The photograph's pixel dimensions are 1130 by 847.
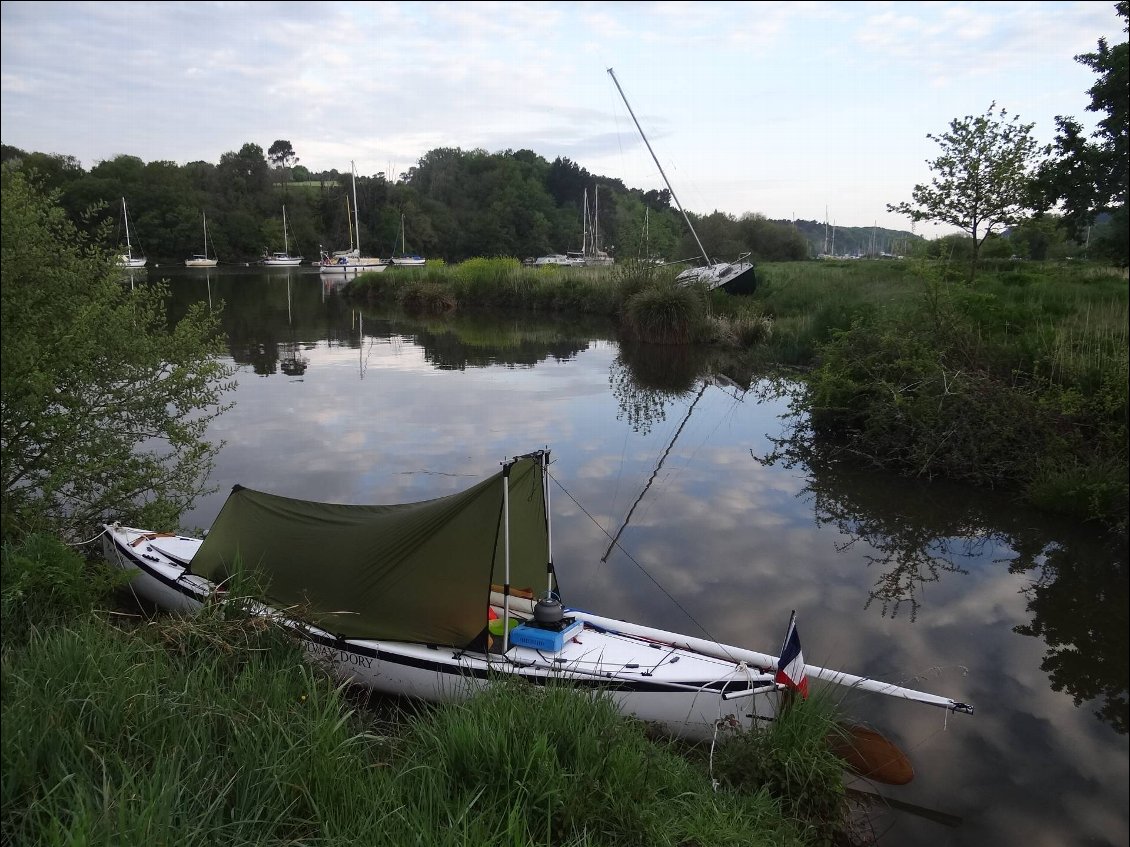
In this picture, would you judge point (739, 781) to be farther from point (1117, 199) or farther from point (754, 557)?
point (754, 557)

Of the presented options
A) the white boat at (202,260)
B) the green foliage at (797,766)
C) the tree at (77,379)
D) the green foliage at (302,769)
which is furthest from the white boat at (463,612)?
the white boat at (202,260)

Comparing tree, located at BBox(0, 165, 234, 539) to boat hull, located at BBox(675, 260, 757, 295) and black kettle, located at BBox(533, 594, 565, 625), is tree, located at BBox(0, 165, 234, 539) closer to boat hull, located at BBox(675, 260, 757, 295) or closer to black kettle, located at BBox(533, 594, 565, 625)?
black kettle, located at BBox(533, 594, 565, 625)

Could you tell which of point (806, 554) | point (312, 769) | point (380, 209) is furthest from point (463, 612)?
point (380, 209)

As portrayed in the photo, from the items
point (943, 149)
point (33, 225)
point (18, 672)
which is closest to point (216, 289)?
point (943, 149)

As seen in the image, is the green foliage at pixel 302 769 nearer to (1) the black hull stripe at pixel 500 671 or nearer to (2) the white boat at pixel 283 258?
(1) the black hull stripe at pixel 500 671

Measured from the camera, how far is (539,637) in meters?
6.73

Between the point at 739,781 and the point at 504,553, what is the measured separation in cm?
289

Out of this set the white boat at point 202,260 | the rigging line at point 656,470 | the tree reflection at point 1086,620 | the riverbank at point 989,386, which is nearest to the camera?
the tree reflection at point 1086,620

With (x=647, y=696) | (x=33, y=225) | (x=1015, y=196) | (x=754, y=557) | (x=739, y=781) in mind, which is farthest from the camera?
(x=1015, y=196)

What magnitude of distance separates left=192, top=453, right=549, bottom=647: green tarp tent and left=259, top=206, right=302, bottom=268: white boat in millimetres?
99601

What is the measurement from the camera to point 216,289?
5847cm

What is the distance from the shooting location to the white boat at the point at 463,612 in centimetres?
623

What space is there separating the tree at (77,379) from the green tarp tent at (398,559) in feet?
5.74

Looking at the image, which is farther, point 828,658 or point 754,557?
point 754,557
